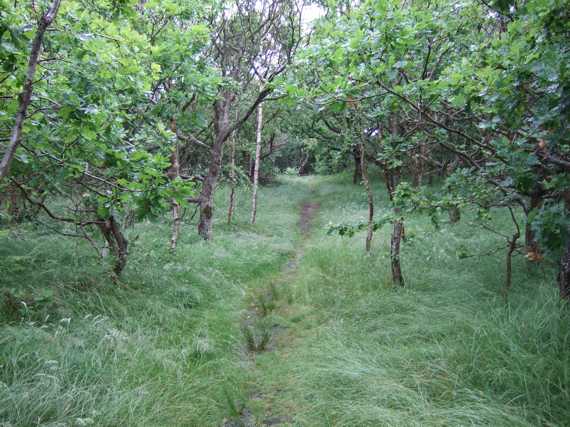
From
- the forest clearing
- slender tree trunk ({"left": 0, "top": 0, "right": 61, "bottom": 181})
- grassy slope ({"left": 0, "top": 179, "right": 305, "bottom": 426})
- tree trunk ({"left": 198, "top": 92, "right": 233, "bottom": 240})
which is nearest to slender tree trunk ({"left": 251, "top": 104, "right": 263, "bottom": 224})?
tree trunk ({"left": 198, "top": 92, "right": 233, "bottom": 240})

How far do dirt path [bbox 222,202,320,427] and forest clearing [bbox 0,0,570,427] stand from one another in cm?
3

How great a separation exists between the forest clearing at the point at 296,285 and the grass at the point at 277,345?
1.0 inches

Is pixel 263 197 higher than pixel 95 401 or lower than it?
higher

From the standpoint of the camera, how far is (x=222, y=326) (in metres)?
5.66

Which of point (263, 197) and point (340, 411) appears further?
point (263, 197)

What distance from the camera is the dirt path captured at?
12.6 ft

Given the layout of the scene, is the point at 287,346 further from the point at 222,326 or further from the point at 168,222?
the point at 168,222

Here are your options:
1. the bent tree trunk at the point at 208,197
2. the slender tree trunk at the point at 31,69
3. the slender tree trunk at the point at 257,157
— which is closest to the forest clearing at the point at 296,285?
the slender tree trunk at the point at 31,69

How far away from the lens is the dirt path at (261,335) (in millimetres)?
3832

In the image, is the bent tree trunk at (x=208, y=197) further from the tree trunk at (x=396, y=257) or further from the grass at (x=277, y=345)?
the tree trunk at (x=396, y=257)

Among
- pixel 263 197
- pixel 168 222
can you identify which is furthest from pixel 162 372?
pixel 263 197

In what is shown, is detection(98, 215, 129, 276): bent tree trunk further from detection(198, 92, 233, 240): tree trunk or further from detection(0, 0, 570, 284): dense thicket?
detection(198, 92, 233, 240): tree trunk

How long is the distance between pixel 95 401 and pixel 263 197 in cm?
2029

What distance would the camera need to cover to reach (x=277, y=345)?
5492mm
